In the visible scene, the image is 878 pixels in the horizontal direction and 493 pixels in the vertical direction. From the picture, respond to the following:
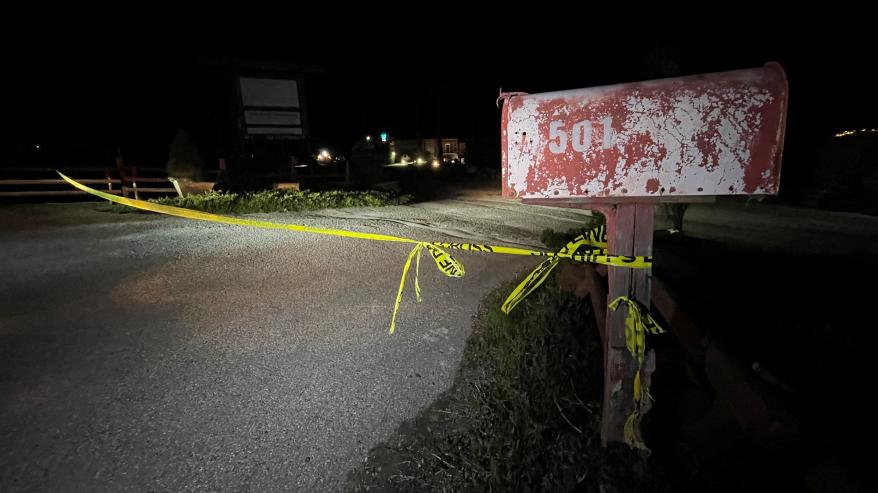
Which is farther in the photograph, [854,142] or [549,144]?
[854,142]

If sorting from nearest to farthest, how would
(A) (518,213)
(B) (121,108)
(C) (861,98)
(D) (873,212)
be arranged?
1. (D) (873,212)
2. (A) (518,213)
3. (C) (861,98)
4. (B) (121,108)

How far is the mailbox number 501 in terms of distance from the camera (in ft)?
5.52

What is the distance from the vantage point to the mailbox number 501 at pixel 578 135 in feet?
5.52

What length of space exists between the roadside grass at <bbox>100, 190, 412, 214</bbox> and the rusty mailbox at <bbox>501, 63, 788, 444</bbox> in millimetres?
11866

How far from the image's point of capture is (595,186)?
1.73m

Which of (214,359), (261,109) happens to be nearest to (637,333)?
(214,359)

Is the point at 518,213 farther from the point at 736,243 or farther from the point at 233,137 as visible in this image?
the point at 233,137

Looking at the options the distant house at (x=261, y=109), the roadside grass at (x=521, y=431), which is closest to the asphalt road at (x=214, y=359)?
the roadside grass at (x=521, y=431)

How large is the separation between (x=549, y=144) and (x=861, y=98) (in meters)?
21.4

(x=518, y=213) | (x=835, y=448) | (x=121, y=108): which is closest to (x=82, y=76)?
(x=121, y=108)

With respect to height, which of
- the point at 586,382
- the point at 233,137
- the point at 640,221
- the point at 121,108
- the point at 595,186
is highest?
the point at 121,108

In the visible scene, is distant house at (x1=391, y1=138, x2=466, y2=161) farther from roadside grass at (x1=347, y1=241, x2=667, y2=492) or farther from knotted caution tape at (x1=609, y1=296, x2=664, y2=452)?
knotted caution tape at (x1=609, y1=296, x2=664, y2=452)

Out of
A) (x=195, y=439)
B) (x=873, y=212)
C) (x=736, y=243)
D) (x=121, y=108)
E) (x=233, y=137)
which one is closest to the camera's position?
(x=195, y=439)

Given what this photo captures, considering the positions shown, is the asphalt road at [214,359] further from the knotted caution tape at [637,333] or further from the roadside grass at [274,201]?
the roadside grass at [274,201]
